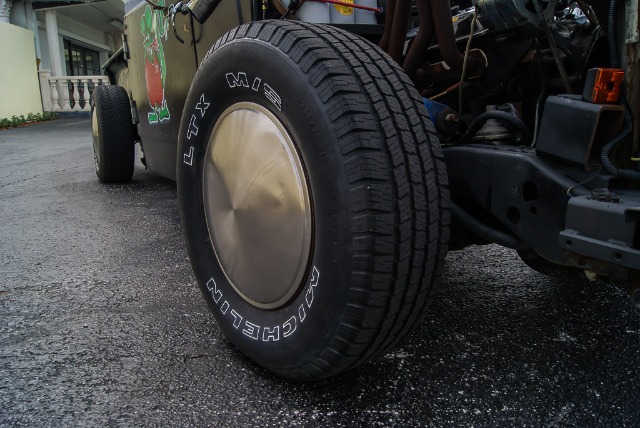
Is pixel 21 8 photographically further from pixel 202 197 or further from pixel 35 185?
pixel 202 197

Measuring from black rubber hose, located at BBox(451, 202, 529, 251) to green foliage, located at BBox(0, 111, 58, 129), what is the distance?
14.7 m

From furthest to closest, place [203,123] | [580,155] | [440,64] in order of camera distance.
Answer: [440,64]
[203,123]
[580,155]

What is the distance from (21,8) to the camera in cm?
1667

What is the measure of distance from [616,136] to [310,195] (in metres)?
0.73

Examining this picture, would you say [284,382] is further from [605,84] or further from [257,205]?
[605,84]

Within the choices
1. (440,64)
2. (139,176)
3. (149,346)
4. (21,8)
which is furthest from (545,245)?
(21,8)

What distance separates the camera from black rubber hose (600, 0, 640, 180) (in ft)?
4.36

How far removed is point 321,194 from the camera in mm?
1371

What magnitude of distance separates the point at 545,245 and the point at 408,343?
65 cm

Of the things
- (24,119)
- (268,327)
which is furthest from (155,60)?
(24,119)

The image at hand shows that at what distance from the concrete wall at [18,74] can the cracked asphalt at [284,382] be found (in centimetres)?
1379

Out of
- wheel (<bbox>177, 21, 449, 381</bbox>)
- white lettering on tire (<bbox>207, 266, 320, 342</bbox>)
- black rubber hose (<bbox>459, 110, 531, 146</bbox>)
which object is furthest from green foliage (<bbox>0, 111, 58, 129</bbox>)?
black rubber hose (<bbox>459, 110, 531, 146</bbox>)

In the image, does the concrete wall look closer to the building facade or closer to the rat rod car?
the building facade

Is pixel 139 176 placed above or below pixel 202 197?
below
